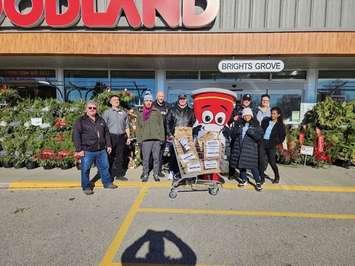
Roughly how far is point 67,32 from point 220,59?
14.6 ft

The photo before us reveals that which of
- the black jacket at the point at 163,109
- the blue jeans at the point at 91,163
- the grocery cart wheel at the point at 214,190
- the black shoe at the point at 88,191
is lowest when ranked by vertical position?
the black shoe at the point at 88,191

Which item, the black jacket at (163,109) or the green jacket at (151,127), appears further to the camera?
the black jacket at (163,109)

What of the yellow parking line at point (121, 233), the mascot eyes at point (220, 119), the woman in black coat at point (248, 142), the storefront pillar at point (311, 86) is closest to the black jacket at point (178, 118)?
the mascot eyes at point (220, 119)

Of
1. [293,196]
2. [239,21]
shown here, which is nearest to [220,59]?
[239,21]

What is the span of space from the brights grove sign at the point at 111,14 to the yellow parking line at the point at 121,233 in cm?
515

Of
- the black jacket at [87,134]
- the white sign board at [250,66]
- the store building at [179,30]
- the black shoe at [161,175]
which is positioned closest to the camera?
the black jacket at [87,134]

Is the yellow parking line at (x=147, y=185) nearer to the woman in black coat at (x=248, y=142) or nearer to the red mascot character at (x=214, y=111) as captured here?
the woman in black coat at (x=248, y=142)

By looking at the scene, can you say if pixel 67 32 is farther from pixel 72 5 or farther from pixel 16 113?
pixel 16 113

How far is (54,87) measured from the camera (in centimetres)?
1169

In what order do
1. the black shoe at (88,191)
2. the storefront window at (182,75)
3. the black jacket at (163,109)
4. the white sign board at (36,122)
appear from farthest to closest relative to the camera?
1. the storefront window at (182,75)
2. the white sign board at (36,122)
3. the black jacket at (163,109)
4. the black shoe at (88,191)

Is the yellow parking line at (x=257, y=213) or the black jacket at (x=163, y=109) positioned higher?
the black jacket at (x=163, y=109)

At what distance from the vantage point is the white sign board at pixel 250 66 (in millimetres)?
9102

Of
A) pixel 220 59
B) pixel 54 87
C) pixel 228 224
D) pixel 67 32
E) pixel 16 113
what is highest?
pixel 67 32

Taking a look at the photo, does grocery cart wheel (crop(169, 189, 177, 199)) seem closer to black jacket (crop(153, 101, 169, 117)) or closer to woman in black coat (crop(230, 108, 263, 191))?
woman in black coat (crop(230, 108, 263, 191))
